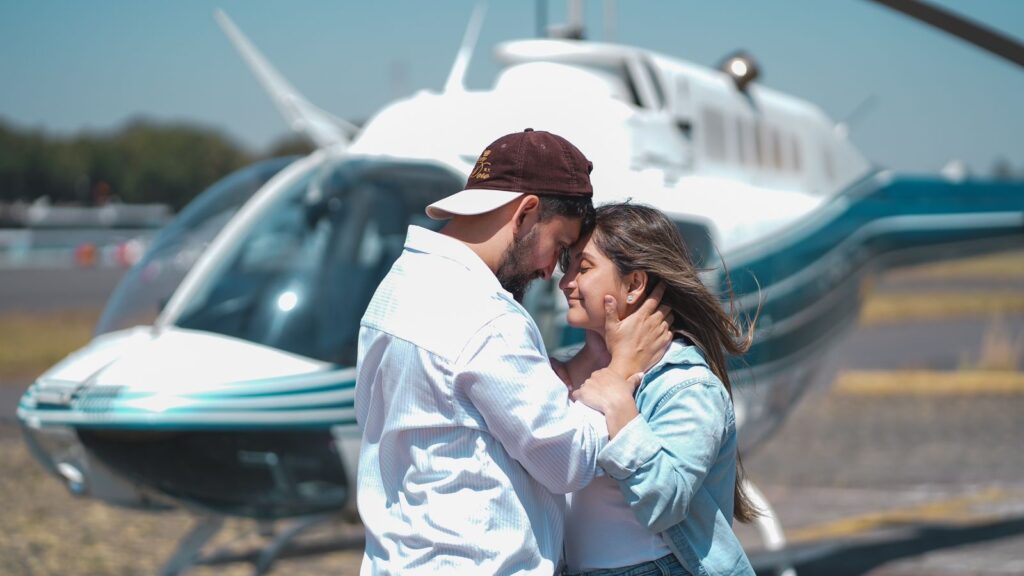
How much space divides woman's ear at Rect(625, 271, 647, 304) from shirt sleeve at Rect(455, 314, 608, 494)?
0.31 meters

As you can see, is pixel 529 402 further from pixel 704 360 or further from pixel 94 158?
pixel 94 158

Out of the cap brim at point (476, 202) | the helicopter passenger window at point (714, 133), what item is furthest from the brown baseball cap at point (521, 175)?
the helicopter passenger window at point (714, 133)

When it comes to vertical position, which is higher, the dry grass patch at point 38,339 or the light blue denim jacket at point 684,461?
the light blue denim jacket at point 684,461

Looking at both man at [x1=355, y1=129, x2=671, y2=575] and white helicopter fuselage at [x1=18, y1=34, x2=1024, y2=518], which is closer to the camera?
man at [x1=355, y1=129, x2=671, y2=575]

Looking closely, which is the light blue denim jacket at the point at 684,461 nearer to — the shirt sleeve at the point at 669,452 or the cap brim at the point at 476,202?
the shirt sleeve at the point at 669,452

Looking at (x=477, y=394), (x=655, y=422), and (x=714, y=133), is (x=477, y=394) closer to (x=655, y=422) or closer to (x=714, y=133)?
(x=655, y=422)

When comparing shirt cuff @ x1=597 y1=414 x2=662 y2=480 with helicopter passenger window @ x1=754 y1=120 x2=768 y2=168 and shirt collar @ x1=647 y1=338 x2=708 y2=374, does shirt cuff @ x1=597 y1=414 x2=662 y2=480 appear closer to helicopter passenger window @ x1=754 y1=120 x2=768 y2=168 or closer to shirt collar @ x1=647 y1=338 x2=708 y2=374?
shirt collar @ x1=647 y1=338 x2=708 y2=374

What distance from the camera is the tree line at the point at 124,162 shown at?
82812 millimetres

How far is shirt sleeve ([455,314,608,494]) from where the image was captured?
1.79 m

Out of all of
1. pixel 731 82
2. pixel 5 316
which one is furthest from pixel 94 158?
pixel 731 82

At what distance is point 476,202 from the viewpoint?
1.94 m

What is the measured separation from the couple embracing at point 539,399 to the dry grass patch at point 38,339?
40.8ft

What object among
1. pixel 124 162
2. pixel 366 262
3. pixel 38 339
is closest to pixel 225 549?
pixel 366 262

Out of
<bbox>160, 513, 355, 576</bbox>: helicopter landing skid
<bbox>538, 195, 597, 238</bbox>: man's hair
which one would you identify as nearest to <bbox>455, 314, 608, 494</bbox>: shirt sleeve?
<bbox>538, 195, 597, 238</bbox>: man's hair
